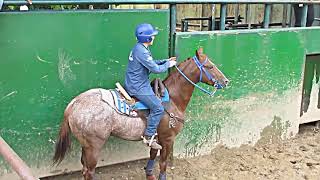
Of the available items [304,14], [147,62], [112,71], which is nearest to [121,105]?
[147,62]

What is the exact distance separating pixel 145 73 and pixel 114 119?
0.52 meters

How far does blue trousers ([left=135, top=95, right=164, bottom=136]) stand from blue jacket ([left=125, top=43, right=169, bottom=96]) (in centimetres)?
5

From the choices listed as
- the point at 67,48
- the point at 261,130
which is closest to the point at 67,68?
the point at 67,48

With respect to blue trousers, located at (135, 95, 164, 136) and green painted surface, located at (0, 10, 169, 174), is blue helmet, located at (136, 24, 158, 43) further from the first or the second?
green painted surface, located at (0, 10, 169, 174)

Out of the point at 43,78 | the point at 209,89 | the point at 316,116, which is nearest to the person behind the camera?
the point at 43,78

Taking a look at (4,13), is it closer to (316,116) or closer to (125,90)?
(125,90)

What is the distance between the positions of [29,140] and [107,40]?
4.35 feet

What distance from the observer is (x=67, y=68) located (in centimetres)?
435

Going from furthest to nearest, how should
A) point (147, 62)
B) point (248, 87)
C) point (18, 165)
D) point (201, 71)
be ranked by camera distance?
1. point (248, 87)
2. point (201, 71)
3. point (147, 62)
4. point (18, 165)

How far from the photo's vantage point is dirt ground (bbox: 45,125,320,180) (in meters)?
4.95

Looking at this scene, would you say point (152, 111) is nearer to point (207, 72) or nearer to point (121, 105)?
point (121, 105)

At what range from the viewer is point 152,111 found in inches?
156

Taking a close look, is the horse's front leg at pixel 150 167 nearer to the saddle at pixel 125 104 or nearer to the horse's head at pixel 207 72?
the saddle at pixel 125 104

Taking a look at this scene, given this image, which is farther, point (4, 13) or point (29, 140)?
point (29, 140)
